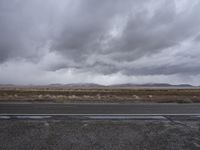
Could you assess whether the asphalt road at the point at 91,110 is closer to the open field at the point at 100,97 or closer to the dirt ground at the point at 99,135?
the dirt ground at the point at 99,135

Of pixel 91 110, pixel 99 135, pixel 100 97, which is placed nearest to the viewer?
pixel 99 135

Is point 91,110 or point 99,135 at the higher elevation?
point 91,110

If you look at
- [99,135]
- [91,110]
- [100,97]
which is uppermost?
[100,97]

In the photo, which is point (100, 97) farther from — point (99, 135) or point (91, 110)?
point (99, 135)

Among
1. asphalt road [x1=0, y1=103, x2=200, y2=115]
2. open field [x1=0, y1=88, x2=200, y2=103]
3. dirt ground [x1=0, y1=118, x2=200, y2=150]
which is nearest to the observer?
dirt ground [x1=0, y1=118, x2=200, y2=150]

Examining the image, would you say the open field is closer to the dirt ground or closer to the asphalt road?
the asphalt road

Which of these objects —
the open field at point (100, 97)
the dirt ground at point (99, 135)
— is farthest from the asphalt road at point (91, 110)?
the open field at point (100, 97)

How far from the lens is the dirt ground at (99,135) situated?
6.71 metres

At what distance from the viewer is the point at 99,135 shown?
765cm

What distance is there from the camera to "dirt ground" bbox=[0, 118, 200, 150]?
671cm

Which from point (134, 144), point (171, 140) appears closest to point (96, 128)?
point (134, 144)

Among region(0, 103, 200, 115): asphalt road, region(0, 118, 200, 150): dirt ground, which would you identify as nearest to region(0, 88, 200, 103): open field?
region(0, 103, 200, 115): asphalt road

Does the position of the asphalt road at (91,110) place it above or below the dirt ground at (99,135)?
above

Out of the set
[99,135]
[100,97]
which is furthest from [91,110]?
[100,97]
